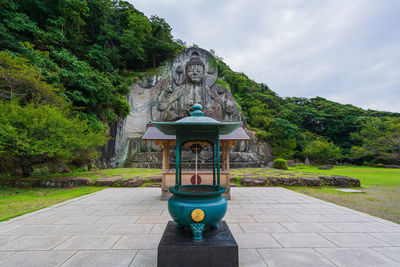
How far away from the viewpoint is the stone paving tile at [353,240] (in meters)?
2.90

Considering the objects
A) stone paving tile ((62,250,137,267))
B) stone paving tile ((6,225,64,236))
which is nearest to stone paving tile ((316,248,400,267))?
stone paving tile ((62,250,137,267))

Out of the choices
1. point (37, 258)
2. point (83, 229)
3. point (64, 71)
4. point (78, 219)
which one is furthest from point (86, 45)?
point (37, 258)

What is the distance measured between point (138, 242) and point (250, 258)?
5.79ft

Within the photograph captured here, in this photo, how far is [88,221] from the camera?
3.96m

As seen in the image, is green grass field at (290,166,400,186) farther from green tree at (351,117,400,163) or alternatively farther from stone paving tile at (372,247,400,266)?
stone paving tile at (372,247,400,266)

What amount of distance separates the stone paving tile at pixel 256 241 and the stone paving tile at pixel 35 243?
2982mm

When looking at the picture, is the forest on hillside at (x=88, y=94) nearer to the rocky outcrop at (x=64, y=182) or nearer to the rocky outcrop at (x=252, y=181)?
the rocky outcrop at (x=64, y=182)

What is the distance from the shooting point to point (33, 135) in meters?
7.70

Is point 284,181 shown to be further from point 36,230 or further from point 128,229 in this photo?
point 36,230

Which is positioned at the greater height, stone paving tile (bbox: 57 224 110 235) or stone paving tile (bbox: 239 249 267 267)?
stone paving tile (bbox: 239 249 267 267)

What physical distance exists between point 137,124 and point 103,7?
13509 millimetres

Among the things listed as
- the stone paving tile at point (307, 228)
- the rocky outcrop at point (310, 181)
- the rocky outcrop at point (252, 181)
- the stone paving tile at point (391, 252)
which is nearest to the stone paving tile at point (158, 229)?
the stone paving tile at point (307, 228)

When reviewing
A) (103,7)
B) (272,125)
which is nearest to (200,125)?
(272,125)

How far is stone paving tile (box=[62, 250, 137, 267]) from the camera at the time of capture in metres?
2.34
